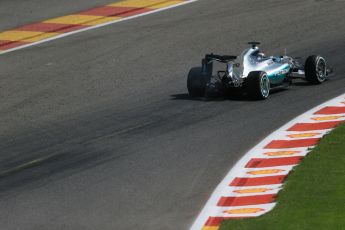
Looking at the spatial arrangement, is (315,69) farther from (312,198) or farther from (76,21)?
(76,21)

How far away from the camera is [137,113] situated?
20328mm

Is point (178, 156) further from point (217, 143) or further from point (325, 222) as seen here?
point (325, 222)

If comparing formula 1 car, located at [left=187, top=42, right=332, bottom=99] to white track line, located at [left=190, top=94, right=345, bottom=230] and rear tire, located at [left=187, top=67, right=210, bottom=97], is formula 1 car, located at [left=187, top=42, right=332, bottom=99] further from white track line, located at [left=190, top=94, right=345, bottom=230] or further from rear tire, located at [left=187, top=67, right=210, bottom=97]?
white track line, located at [left=190, top=94, right=345, bottom=230]

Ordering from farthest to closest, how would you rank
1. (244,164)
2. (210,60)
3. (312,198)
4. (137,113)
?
(210,60), (137,113), (244,164), (312,198)

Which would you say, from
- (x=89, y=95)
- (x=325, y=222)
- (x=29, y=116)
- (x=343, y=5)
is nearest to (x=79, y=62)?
(x=89, y=95)

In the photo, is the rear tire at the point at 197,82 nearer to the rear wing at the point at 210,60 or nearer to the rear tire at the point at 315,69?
the rear wing at the point at 210,60

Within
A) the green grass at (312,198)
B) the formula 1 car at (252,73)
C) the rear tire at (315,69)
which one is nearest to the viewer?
the green grass at (312,198)

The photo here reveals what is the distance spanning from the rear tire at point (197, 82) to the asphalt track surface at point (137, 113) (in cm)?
25

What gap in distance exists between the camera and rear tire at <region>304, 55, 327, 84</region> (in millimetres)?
21553

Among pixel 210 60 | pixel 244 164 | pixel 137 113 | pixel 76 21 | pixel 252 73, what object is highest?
pixel 76 21

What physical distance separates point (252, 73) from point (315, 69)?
185 cm

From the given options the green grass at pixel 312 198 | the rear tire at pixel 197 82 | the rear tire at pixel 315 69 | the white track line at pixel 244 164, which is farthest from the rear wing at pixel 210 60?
the green grass at pixel 312 198

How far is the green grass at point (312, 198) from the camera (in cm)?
1268

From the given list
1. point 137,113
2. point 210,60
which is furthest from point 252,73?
point 137,113
